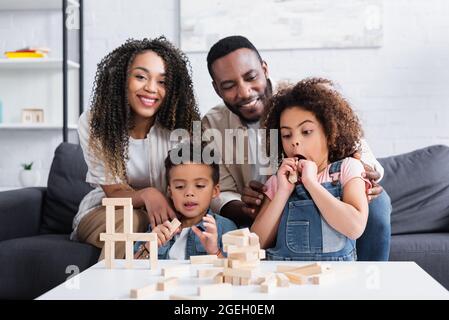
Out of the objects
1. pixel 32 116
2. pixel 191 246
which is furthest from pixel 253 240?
pixel 32 116

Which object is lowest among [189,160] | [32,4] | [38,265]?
[38,265]

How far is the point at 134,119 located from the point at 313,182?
64 cm

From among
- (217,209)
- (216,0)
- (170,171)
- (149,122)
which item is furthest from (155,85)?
(216,0)

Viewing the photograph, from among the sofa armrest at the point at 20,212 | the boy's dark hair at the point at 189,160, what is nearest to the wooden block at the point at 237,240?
the boy's dark hair at the point at 189,160

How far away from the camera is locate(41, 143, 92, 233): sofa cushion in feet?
7.15

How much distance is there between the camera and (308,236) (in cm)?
148

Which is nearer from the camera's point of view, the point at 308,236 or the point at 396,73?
the point at 308,236

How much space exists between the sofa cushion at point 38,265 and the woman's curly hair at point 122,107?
25 cm

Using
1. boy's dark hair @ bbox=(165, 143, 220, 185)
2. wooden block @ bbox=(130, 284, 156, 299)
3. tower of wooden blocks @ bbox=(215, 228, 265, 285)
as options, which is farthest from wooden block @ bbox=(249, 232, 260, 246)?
boy's dark hair @ bbox=(165, 143, 220, 185)

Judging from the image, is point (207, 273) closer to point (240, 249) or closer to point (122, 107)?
point (240, 249)

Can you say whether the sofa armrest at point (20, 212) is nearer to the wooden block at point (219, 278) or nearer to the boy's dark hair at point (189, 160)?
the boy's dark hair at point (189, 160)

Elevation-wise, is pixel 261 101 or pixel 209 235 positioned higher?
pixel 261 101

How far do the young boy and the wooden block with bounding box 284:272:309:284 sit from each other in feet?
1.57

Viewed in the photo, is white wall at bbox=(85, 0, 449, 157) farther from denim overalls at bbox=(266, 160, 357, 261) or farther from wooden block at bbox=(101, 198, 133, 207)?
wooden block at bbox=(101, 198, 133, 207)
